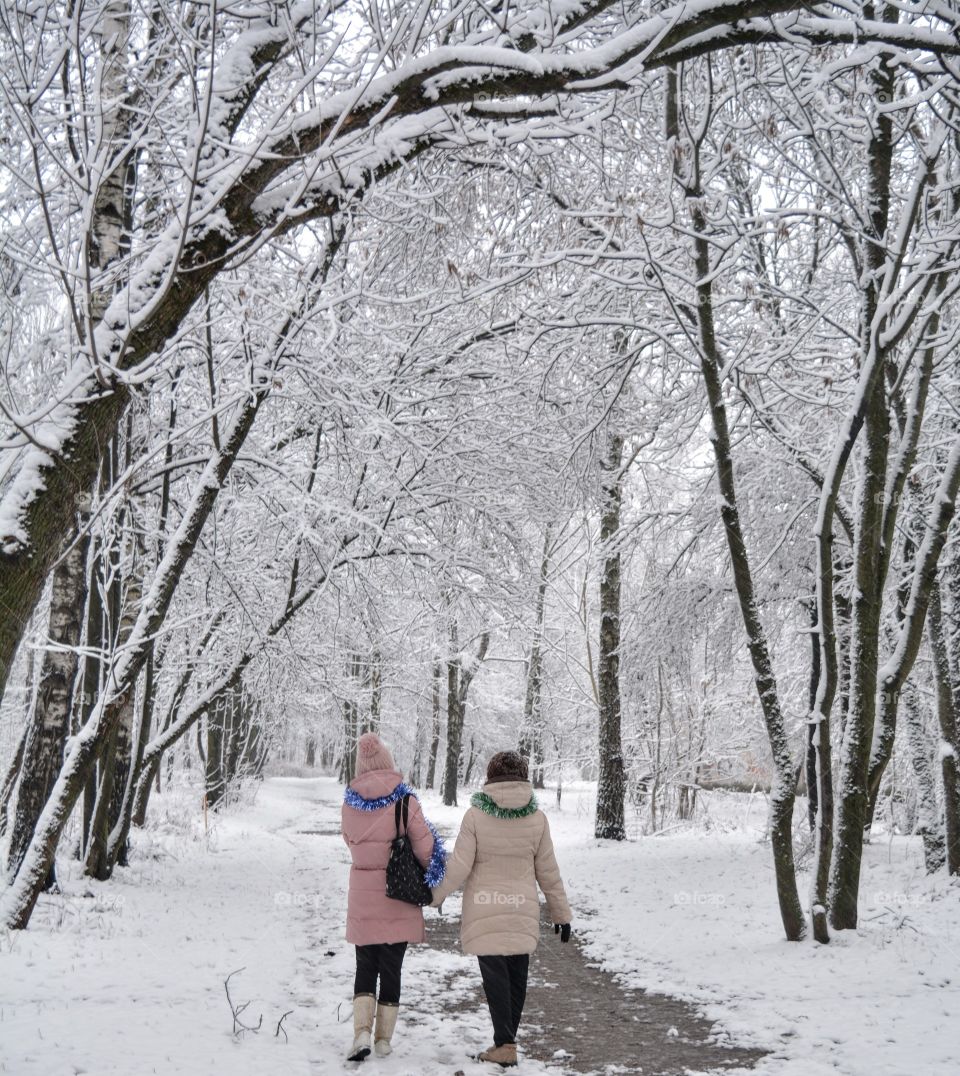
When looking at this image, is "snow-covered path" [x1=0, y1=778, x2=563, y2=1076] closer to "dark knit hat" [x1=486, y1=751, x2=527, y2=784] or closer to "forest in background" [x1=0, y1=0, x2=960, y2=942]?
"forest in background" [x1=0, y1=0, x2=960, y2=942]

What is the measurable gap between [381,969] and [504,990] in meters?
0.69

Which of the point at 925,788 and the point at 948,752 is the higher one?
the point at 948,752

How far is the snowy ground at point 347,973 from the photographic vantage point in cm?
437

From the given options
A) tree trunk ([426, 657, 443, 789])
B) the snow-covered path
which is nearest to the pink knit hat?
the snow-covered path

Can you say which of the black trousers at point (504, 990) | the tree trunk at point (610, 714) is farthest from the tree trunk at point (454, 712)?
the black trousers at point (504, 990)

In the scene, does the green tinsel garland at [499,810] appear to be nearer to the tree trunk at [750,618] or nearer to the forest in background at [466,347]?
the forest in background at [466,347]

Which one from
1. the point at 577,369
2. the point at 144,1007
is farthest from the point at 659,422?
the point at 144,1007

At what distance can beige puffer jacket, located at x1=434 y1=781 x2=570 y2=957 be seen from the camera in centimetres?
460

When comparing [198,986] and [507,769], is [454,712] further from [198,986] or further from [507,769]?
[507,769]

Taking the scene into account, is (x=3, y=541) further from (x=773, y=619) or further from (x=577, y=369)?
(x=773, y=619)

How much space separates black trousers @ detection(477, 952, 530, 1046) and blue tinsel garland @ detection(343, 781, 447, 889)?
1.60 feet

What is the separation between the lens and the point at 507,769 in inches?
192

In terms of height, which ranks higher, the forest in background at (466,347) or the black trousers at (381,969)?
the forest in background at (466,347)

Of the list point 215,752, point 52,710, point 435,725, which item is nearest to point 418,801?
point 52,710
